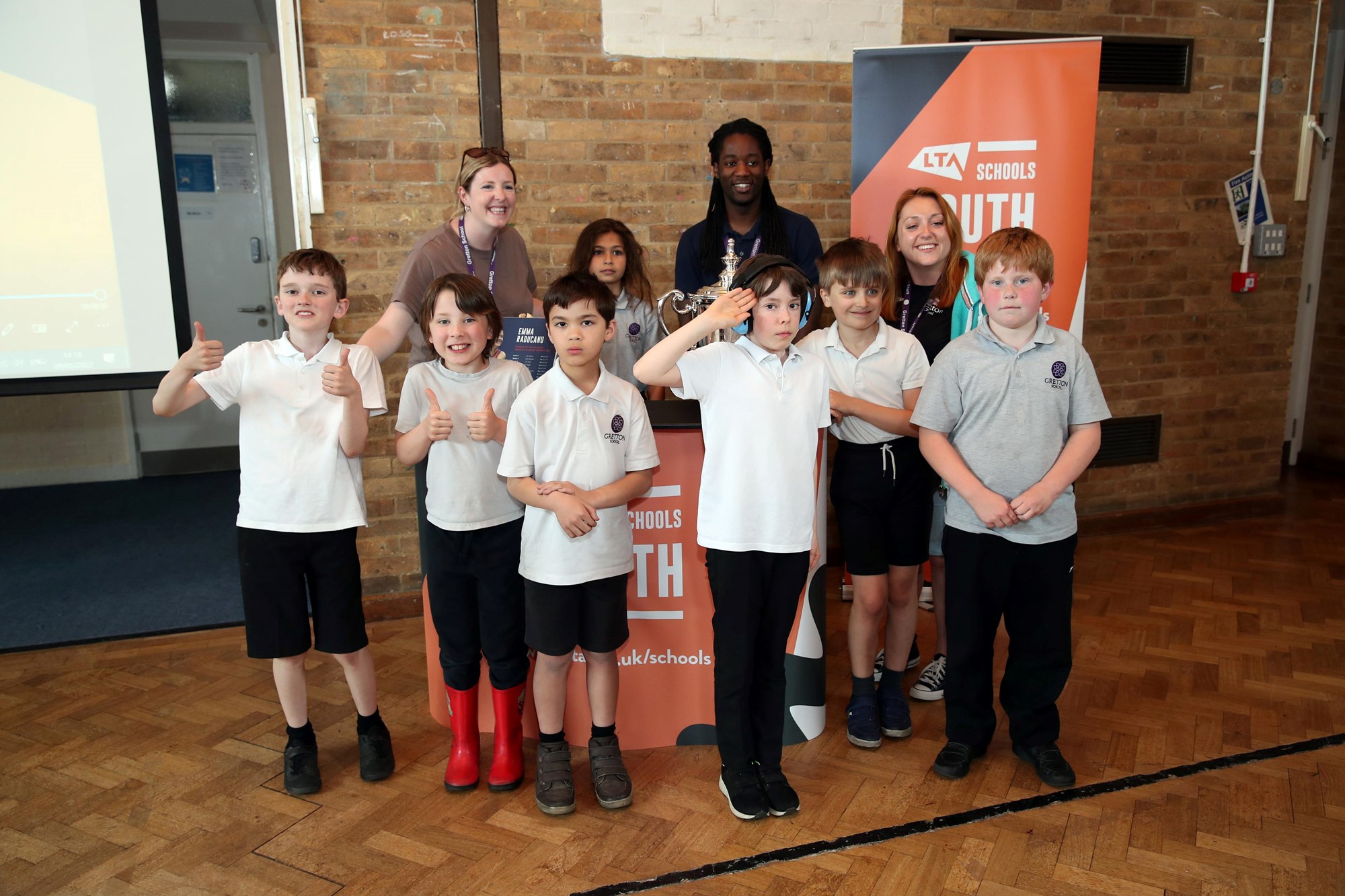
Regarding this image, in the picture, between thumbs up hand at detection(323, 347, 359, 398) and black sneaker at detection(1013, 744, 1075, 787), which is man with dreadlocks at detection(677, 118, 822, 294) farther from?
black sneaker at detection(1013, 744, 1075, 787)

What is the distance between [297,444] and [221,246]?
4063 millimetres

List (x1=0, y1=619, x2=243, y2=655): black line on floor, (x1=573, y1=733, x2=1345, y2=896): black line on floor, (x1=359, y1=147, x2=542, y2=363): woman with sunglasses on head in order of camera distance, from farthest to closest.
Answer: (x1=0, y1=619, x2=243, y2=655): black line on floor < (x1=359, y1=147, x2=542, y2=363): woman with sunglasses on head < (x1=573, y1=733, x2=1345, y2=896): black line on floor

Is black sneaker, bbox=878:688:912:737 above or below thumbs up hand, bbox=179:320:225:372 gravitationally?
below

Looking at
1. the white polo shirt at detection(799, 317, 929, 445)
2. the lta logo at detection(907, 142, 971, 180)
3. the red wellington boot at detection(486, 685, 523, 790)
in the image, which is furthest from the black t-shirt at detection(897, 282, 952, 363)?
the red wellington boot at detection(486, 685, 523, 790)

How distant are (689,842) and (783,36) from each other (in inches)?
118

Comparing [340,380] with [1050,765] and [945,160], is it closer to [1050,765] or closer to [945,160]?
[1050,765]

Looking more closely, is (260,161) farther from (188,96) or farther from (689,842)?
(689,842)

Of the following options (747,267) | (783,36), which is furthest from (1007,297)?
(783,36)

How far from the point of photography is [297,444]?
7.35ft

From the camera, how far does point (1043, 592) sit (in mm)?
2320

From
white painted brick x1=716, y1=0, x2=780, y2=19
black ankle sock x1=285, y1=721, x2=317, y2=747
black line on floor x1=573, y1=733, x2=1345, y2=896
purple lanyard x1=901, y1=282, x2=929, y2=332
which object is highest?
white painted brick x1=716, y1=0, x2=780, y2=19

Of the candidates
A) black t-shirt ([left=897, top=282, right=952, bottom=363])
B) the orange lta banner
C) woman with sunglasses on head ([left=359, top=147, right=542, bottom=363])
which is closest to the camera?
woman with sunglasses on head ([left=359, top=147, right=542, bottom=363])

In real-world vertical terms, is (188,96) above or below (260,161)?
above

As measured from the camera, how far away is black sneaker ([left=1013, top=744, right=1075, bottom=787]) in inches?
93.4
